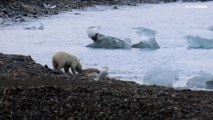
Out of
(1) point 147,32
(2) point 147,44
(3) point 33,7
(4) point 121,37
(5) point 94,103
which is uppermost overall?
(5) point 94,103

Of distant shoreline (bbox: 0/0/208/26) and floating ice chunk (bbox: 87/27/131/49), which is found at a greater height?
floating ice chunk (bbox: 87/27/131/49)

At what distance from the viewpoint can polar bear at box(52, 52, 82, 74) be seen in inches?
370

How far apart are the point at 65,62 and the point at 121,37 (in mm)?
7384

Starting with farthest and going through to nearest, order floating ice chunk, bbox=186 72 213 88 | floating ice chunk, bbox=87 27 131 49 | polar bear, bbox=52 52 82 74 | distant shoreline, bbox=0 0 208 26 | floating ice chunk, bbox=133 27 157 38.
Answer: distant shoreline, bbox=0 0 208 26, floating ice chunk, bbox=133 27 157 38, floating ice chunk, bbox=87 27 131 49, polar bear, bbox=52 52 82 74, floating ice chunk, bbox=186 72 213 88

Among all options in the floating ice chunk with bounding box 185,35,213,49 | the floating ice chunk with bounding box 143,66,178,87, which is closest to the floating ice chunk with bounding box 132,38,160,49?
the floating ice chunk with bounding box 185,35,213,49

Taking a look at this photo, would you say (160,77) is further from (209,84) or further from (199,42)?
(199,42)

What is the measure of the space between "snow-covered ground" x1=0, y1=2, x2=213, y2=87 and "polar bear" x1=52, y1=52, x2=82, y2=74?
30.9 inches

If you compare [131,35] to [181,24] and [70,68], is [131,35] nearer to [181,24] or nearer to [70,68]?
[181,24]

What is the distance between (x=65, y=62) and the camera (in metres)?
9.52

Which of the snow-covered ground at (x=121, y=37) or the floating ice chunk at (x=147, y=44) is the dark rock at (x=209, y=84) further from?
the floating ice chunk at (x=147, y=44)

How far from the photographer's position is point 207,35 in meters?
16.7

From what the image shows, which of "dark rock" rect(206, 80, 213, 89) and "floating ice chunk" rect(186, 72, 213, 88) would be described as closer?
"dark rock" rect(206, 80, 213, 89)

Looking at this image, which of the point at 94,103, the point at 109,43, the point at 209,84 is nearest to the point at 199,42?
the point at 109,43

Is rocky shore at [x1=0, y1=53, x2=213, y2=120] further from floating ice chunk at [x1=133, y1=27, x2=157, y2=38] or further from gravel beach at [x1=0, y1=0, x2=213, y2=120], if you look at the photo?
floating ice chunk at [x1=133, y1=27, x2=157, y2=38]
